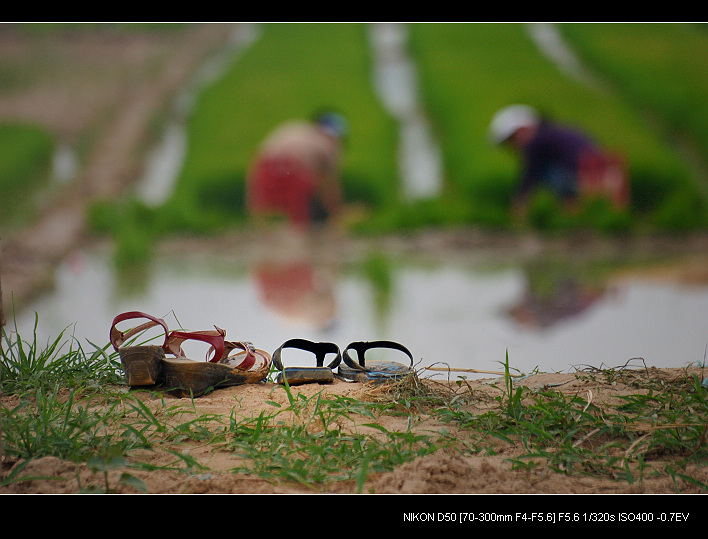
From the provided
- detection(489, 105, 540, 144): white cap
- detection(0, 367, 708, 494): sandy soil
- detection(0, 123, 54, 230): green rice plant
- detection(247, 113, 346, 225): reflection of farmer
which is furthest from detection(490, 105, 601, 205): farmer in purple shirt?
detection(0, 123, 54, 230): green rice plant

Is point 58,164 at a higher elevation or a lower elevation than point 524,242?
higher

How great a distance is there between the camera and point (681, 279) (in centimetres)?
388

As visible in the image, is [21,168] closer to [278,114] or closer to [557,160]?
[278,114]

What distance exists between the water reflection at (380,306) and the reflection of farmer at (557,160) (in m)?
0.59

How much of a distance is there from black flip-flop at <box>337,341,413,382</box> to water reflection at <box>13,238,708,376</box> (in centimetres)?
62

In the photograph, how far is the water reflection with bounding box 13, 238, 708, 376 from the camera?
3.57m

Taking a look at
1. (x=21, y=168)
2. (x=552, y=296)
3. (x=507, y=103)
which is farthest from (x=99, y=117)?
(x=552, y=296)

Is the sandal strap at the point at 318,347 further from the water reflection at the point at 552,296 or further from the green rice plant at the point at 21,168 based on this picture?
the green rice plant at the point at 21,168

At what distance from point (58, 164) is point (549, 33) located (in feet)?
11.3

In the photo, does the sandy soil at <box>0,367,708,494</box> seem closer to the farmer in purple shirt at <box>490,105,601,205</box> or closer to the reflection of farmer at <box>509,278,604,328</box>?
the reflection of farmer at <box>509,278,604,328</box>

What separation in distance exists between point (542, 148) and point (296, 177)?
5.23ft
